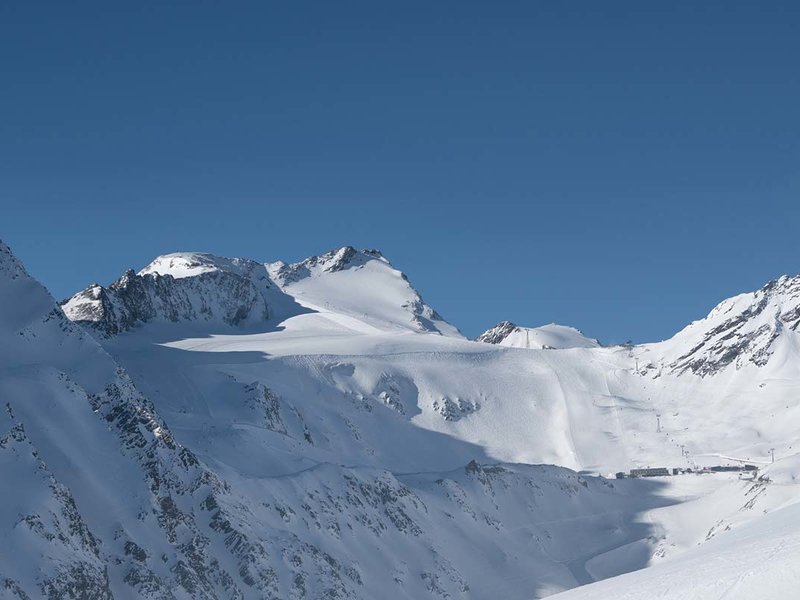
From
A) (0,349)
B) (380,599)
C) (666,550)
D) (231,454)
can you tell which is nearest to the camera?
(0,349)

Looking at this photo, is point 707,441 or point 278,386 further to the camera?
point 707,441

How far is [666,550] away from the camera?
135875mm

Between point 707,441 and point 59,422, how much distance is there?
12320cm

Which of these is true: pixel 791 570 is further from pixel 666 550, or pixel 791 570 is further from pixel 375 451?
pixel 375 451

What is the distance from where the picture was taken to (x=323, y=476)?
116 metres

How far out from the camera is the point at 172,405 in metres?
146

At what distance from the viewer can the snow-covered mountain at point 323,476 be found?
82.3 meters

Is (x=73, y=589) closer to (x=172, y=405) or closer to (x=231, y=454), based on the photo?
(x=231, y=454)

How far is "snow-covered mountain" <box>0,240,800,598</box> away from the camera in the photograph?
270ft

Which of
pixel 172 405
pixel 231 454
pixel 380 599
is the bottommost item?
pixel 380 599

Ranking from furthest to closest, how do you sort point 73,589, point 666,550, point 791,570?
point 666,550 → point 73,589 → point 791,570

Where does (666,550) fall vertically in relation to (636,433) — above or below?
below

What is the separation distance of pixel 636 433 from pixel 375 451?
50.9m

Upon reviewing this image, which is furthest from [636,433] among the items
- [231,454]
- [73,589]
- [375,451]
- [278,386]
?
[73,589]
